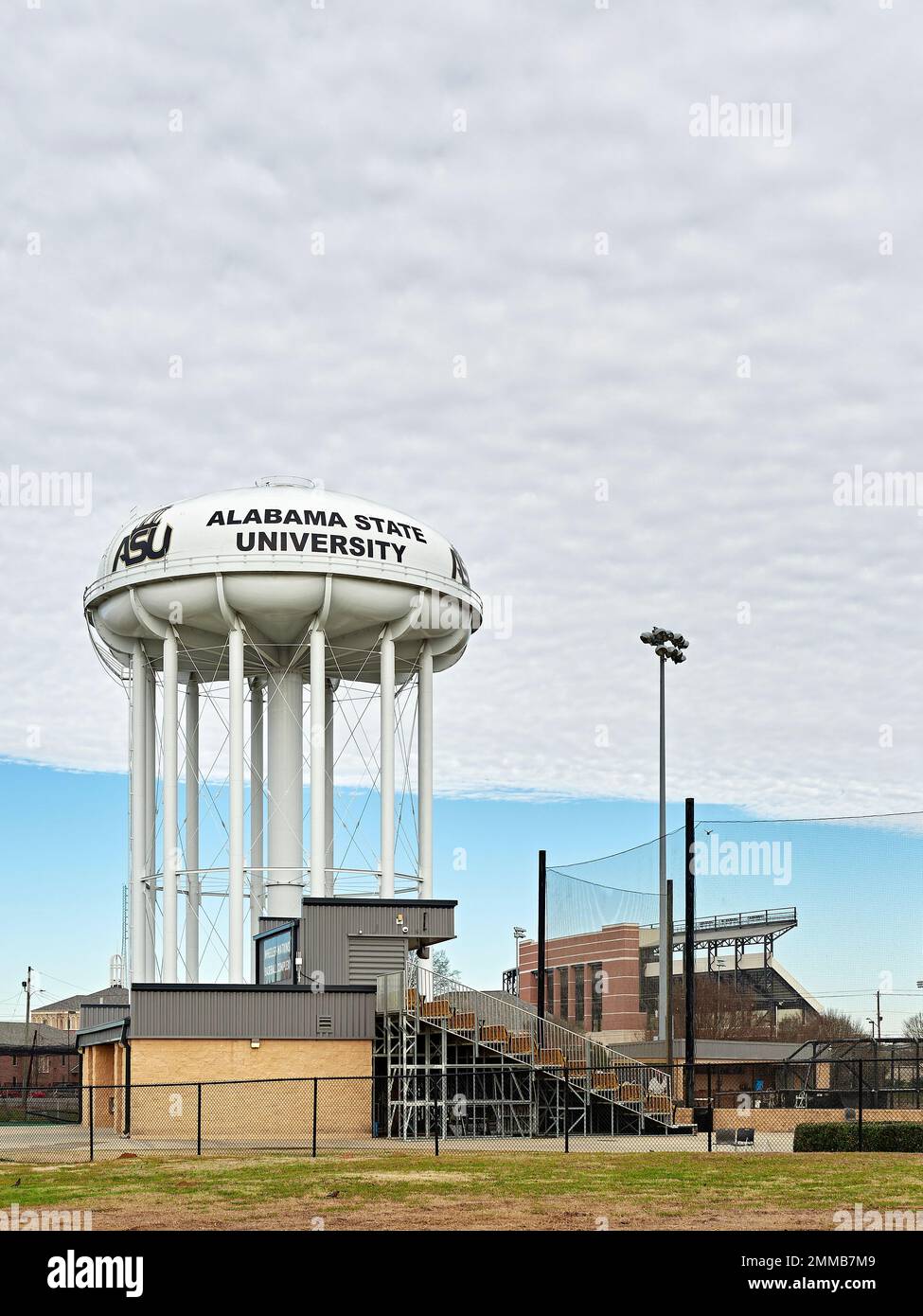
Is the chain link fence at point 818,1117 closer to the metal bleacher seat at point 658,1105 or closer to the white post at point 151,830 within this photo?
the metal bleacher seat at point 658,1105

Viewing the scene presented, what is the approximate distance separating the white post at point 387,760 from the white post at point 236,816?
12.2 feet

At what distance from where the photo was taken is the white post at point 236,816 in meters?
39.0

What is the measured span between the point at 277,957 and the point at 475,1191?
19.2m

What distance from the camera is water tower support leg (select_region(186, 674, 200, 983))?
4366 cm

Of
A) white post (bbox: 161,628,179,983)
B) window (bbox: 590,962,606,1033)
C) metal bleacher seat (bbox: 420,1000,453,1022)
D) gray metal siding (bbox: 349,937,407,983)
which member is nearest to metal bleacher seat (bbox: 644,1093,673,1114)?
metal bleacher seat (bbox: 420,1000,453,1022)

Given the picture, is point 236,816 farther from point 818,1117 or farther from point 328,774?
point 818,1117

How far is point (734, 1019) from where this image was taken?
2734 inches

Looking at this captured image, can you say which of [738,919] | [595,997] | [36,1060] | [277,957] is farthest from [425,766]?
[36,1060]

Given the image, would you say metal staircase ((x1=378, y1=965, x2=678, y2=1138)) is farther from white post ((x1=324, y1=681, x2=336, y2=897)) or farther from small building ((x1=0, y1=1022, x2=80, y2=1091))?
small building ((x1=0, y1=1022, x2=80, y2=1091))

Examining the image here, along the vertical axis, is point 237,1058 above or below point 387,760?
below

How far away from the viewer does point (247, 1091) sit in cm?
3303

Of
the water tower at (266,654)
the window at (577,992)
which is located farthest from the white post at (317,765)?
the window at (577,992)
